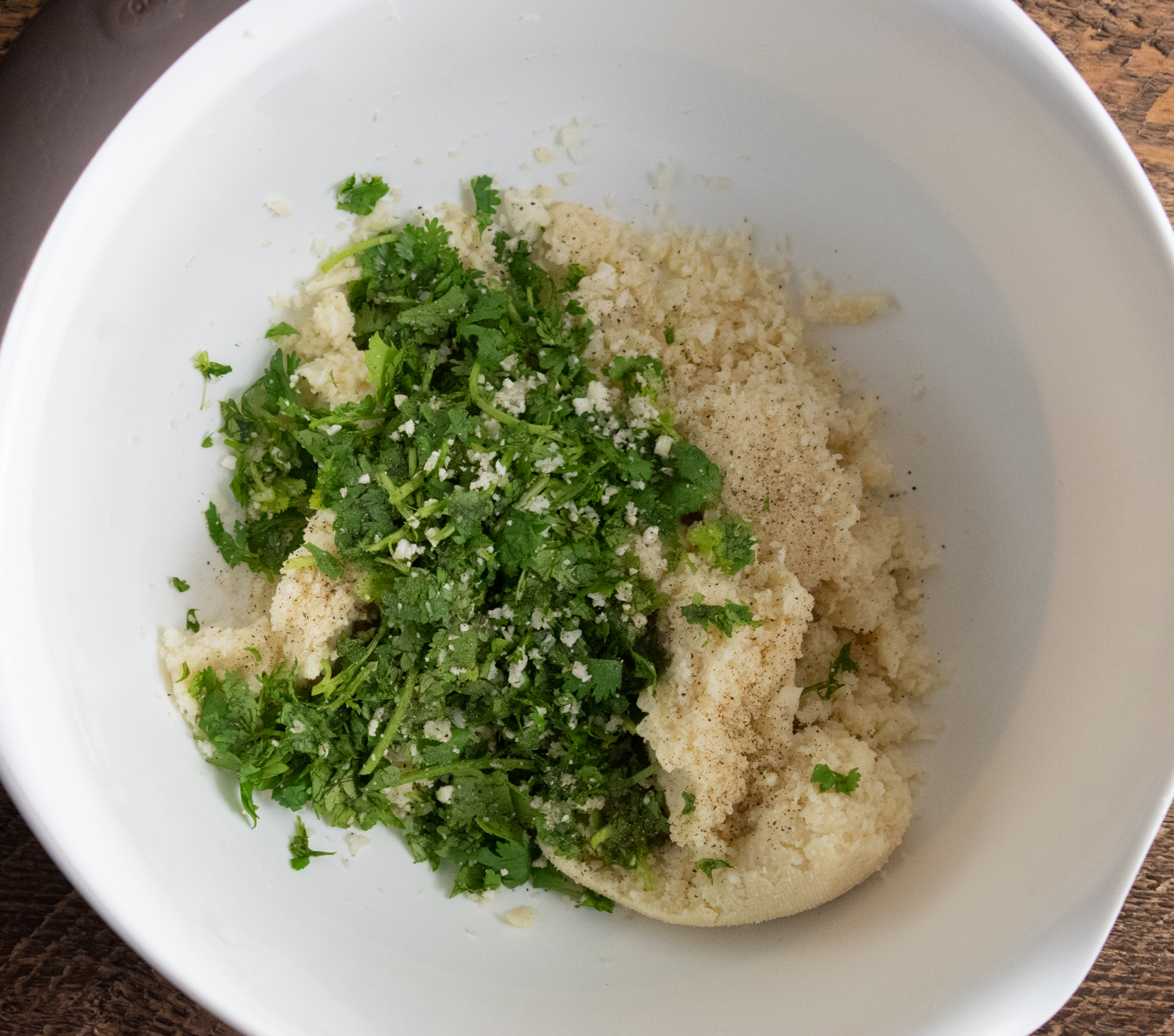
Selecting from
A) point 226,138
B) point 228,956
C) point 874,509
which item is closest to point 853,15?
point 874,509

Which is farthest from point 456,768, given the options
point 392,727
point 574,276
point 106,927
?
point 574,276

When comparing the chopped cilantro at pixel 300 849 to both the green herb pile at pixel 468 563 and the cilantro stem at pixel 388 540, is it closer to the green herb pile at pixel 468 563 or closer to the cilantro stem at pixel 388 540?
the green herb pile at pixel 468 563

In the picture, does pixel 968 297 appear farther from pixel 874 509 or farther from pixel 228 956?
pixel 228 956

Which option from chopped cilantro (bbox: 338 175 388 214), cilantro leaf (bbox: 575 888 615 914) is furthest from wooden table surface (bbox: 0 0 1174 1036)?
chopped cilantro (bbox: 338 175 388 214)

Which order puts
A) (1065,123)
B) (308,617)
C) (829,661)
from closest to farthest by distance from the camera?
(1065,123) < (308,617) < (829,661)

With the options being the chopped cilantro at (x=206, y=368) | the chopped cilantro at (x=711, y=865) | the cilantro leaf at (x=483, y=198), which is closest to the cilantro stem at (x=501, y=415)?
the cilantro leaf at (x=483, y=198)

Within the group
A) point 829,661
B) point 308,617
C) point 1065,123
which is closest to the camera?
point 1065,123
